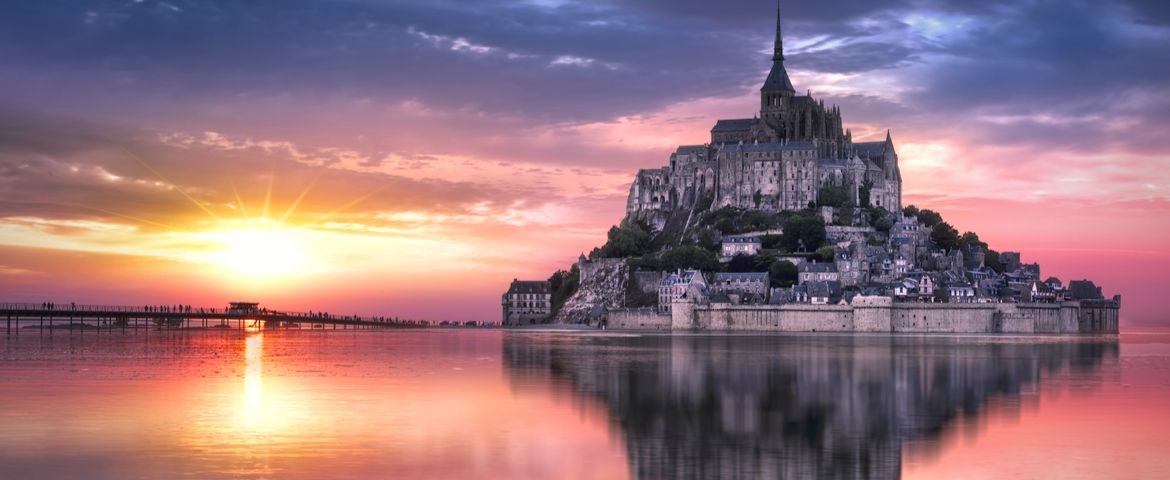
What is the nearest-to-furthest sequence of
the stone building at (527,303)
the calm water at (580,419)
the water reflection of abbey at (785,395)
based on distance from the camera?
1. the calm water at (580,419)
2. the water reflection of abbey at (785,395)
3. the stone building at (527,303)

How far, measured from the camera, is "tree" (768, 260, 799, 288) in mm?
108294

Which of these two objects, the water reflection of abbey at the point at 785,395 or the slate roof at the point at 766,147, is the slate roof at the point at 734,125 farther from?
the water reflection of abbey at the point at 785,395

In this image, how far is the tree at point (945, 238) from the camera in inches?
4619

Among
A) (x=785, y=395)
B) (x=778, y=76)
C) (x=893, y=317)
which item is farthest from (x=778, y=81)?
(x=785, y=395)

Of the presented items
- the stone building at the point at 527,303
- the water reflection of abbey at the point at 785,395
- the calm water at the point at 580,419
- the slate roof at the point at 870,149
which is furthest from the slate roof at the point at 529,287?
the calm water at the point at 580,419

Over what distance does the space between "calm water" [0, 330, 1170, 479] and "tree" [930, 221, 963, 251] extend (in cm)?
6572

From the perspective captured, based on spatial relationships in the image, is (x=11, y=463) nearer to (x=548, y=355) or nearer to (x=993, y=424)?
(x=993, y=424)

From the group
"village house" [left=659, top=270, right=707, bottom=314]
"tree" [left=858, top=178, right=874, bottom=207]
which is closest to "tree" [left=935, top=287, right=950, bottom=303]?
"village house" [left=659, top=270, right=707, bottom=314]

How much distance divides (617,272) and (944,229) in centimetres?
2978

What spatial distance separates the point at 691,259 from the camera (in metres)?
113

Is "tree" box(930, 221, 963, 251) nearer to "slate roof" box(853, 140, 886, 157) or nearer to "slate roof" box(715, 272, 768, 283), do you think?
"slate roof" box(853, 140, 886, 157)

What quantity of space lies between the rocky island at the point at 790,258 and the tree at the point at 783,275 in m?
0.10

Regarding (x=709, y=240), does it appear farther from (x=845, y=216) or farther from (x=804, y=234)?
(x=845, y=216)

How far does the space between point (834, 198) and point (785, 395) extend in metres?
86.5
